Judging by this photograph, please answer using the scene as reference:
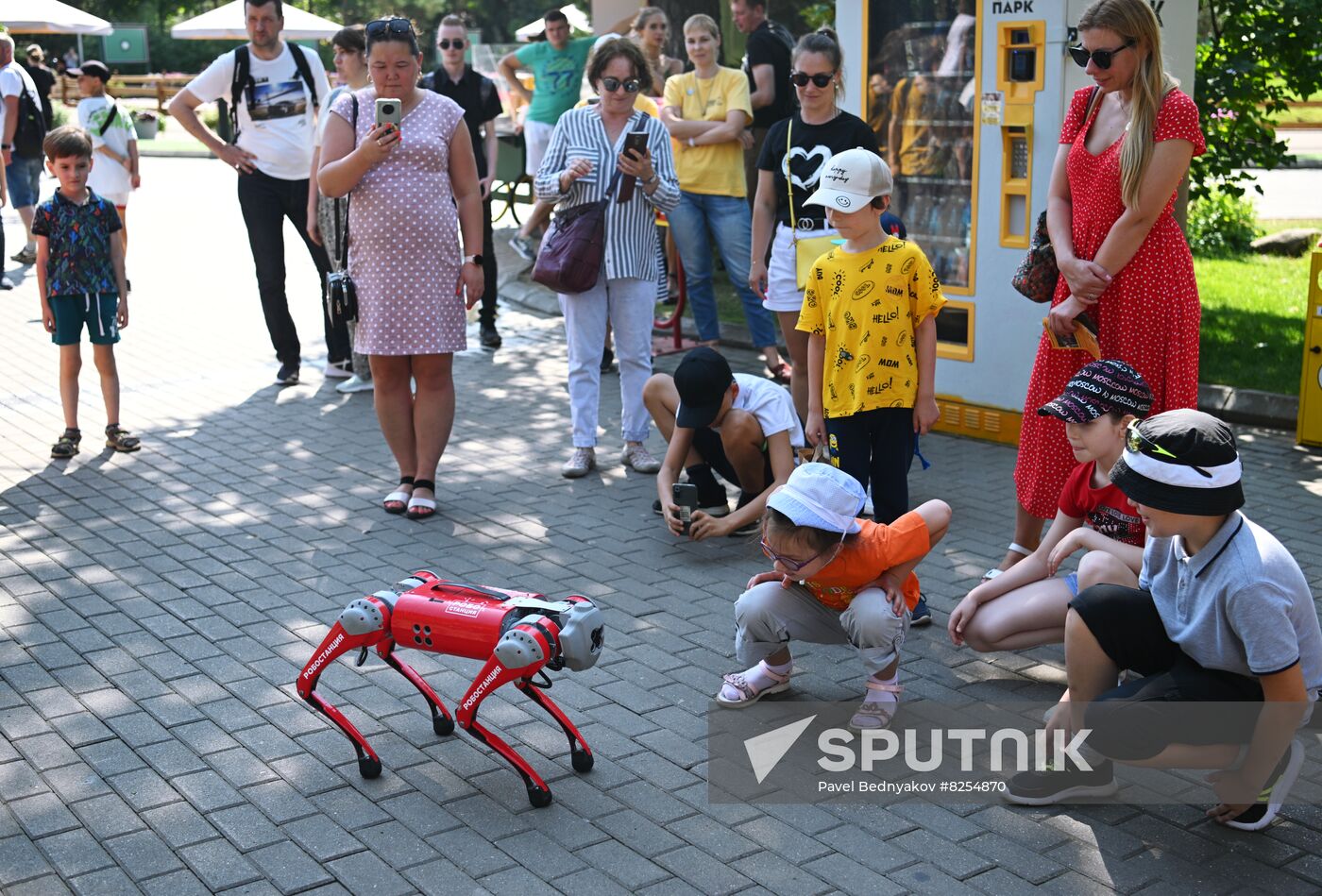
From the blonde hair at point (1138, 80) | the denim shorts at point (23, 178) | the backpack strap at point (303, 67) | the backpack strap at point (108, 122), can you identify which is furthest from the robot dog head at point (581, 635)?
the denim shorts at point (23, 178)

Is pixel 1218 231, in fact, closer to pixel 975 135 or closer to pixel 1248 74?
pixel 1248 74

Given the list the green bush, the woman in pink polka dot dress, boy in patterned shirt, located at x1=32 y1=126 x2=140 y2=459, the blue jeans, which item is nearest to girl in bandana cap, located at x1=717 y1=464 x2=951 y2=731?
the woman in pink polka dot dress

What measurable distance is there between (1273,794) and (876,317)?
6.95ft

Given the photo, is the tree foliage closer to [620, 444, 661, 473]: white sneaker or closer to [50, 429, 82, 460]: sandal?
[620, 444, 661, 473]: white sneaker

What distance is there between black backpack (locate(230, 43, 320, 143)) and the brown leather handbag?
2882mm

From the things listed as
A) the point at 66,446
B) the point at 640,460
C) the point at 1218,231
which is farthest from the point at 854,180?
the point at 1218,231

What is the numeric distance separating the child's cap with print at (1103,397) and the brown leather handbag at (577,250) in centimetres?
289

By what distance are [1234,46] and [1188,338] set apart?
5.07m

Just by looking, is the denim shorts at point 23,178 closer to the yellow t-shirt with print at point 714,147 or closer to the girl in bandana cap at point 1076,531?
A: the yellow t-shirt with print at point 714,147

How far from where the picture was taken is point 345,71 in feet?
28.1

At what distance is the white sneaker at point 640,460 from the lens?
7090mm

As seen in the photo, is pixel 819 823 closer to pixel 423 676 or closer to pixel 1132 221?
pixel 423 676

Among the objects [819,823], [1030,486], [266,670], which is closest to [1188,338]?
[1030,486]

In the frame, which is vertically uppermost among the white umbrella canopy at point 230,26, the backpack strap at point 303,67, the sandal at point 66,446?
the white umbrella canopy at point 230,26
